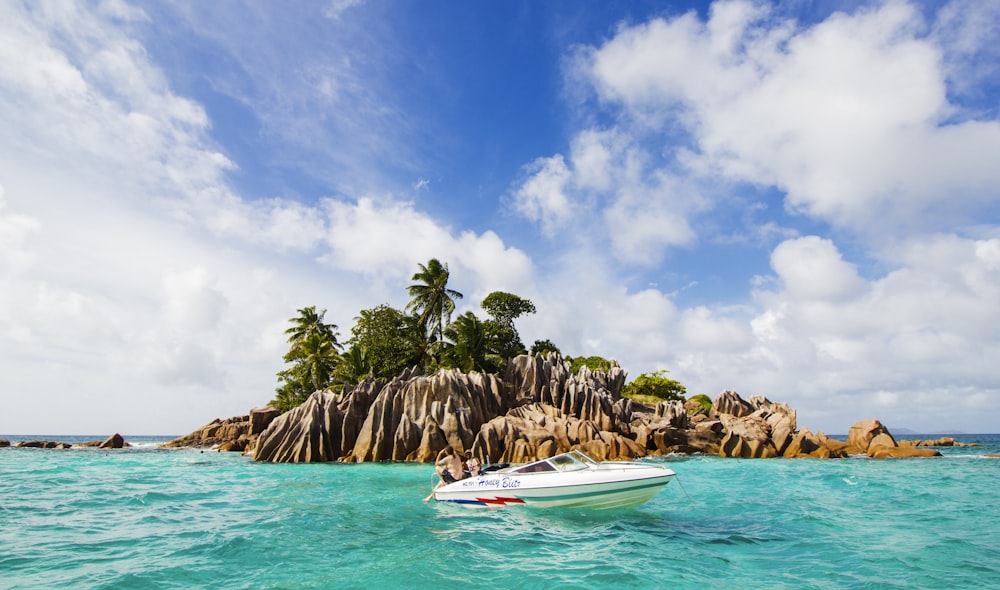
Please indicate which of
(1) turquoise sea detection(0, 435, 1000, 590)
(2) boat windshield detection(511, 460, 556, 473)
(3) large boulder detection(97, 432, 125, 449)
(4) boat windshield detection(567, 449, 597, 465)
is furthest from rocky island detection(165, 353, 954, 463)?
(3) large boulder detection(97, 432, 125, 449)

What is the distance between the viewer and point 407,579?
10.9 m

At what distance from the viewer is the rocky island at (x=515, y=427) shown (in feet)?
126

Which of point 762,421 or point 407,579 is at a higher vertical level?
point 762,421

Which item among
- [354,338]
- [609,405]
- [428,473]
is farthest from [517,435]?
[354,338]

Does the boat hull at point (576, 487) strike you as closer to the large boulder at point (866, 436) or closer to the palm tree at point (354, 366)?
the palm tree at point (354, 366)

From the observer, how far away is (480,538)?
14.8m

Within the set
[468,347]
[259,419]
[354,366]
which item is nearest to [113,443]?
[259,419]

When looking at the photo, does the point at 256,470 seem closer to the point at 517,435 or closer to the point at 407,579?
the point at 517,435

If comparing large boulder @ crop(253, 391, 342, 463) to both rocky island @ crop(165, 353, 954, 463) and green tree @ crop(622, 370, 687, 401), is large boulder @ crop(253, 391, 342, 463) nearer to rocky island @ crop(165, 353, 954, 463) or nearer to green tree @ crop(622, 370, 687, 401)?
rocky island @ crop(165, 353, 954, 463)

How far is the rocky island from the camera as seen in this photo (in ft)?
126

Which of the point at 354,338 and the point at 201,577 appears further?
the point at 354,338

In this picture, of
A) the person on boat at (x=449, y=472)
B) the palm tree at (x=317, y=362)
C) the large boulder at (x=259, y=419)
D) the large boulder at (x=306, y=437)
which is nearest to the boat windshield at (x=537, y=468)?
the person on boat at (x=449, y=472)

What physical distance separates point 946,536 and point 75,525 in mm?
26031

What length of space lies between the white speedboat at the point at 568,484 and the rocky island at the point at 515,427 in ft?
54.8
